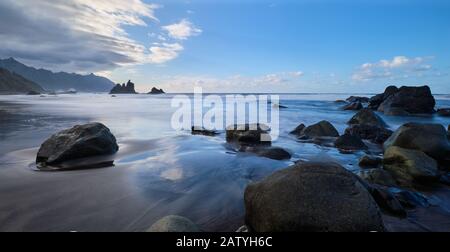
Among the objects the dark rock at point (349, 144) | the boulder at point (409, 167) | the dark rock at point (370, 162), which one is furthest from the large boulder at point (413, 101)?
the boulder at point (409, 167)

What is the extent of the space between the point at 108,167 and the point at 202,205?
2.92 meters

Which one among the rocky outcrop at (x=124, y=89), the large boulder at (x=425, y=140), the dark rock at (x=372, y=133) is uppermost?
the rocky outcrop at (x=124, y=89)

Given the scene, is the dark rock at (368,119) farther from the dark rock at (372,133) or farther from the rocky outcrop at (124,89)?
the rocky outcrop at (124,89)

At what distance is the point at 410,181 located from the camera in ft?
19.1

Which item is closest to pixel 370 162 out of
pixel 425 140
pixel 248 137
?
pixel 425 140

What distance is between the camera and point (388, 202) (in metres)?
4.25

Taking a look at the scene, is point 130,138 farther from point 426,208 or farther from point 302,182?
point 426,208

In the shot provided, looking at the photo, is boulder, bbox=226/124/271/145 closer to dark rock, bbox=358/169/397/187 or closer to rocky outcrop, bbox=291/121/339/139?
rocky outcrop, bbox=291/121/339/139

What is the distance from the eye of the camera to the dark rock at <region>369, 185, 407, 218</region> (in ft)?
13.7

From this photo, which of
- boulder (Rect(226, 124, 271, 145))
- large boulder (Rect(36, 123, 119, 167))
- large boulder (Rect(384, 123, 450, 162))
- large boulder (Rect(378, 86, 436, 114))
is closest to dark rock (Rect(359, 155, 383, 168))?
large boulder (Rect(384, 123, 450, 162))

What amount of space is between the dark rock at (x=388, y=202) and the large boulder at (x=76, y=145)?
6391 mm

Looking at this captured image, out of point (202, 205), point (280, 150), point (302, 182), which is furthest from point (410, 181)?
point (202, 205)

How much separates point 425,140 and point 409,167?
2261 millimetres

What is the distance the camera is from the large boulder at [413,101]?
29.9 meters
